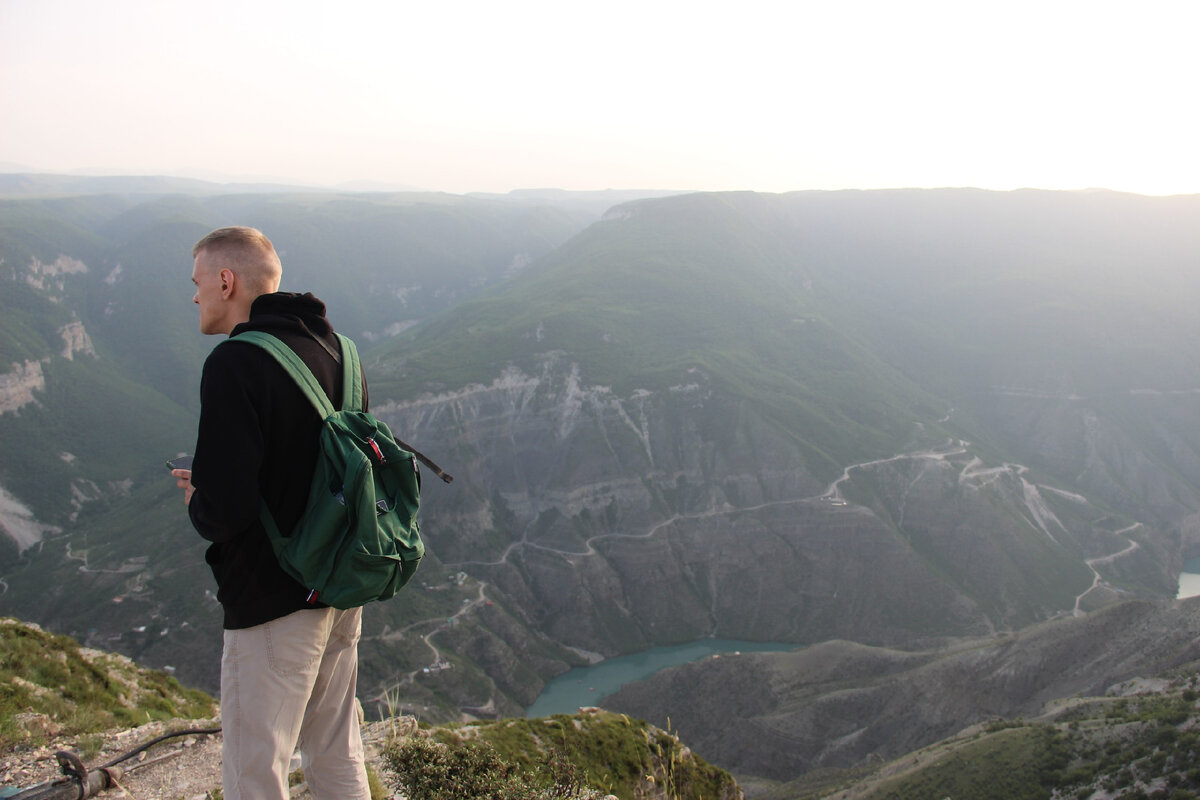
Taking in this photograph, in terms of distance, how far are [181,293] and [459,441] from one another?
91076 millimetres

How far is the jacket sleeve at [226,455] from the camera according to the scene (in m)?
3.62

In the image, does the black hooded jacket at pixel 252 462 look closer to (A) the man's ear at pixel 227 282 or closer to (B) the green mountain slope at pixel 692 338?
(A) the man's ear at pixel 227 282

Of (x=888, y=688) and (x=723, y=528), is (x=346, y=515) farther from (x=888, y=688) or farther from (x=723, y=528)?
(x=723, y=528)

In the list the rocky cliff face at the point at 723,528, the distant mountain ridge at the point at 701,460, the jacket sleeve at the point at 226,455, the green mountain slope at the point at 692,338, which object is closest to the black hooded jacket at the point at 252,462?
the jacket sleeve at the point at 226,455

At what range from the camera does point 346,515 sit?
375 cm

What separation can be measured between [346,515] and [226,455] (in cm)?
63

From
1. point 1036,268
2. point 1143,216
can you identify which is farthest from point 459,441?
point 1143,216

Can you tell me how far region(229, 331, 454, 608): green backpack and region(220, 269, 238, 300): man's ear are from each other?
0.44m

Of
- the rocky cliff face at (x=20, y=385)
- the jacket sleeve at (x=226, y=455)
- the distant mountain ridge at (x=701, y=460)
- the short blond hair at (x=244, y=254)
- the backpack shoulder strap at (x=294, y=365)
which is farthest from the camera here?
the rocky cliff face at (x=20, y=385)

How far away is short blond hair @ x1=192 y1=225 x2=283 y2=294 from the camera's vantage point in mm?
4172

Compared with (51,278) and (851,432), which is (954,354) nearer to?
(851,432)

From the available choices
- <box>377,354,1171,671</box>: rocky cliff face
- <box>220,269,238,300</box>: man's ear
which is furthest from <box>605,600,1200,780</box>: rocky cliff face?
<box>220,269,238,300</box>: man's ear

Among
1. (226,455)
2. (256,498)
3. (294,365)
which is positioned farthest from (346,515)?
(294,365)

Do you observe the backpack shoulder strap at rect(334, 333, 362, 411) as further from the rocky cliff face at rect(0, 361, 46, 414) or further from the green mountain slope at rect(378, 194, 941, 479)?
the rocky cliff face at rect(0, 361, 46, 414)
